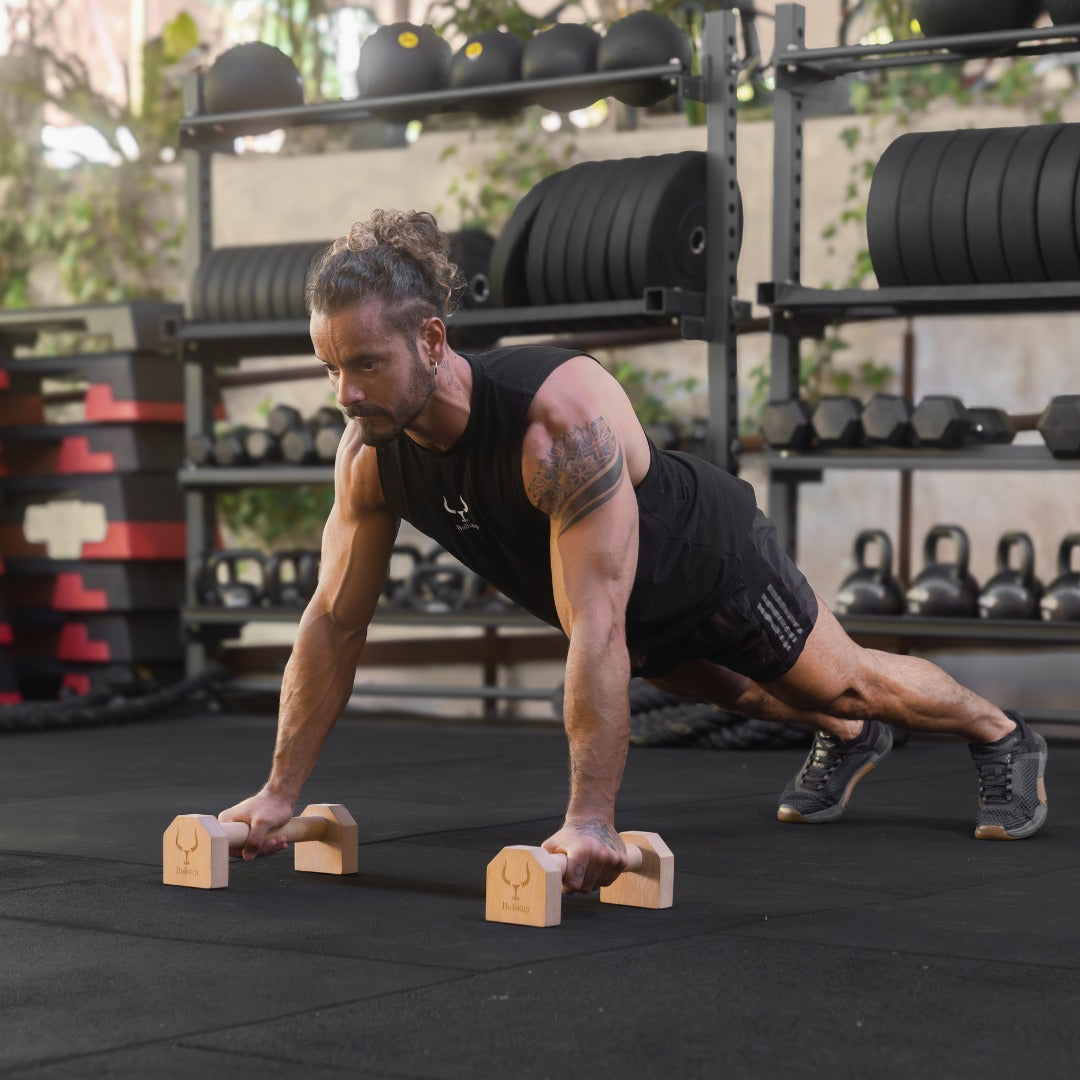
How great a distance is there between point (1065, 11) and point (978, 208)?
1.59 feet

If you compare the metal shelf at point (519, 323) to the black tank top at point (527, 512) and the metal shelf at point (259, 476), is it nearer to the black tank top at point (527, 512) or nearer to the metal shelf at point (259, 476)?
the metal shelf at point (259, 476)

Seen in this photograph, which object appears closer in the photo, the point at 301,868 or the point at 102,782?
the point at 301,868

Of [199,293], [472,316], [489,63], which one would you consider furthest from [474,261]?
[199,293]

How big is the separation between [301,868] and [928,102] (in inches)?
160

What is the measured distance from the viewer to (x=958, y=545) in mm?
4539

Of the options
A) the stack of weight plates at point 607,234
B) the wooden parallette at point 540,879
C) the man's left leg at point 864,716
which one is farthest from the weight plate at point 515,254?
the wooden parallette at point 540,879

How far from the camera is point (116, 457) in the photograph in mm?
5496

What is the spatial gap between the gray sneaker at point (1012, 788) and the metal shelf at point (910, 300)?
4.95 ft

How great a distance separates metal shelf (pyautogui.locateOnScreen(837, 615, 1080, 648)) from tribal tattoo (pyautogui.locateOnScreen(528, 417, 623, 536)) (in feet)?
7.09

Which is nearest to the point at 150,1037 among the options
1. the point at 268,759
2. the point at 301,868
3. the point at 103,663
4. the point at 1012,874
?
the point at 301,868

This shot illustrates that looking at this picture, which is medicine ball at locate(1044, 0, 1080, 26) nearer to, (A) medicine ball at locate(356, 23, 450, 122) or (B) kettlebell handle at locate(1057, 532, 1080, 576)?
(B) kettlebell handle at locate(1057, 532, 1080, 576)

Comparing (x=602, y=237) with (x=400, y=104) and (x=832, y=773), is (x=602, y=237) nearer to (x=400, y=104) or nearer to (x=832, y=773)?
Result: (x=400, y=104)

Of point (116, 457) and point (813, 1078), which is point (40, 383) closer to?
point (116, 457)

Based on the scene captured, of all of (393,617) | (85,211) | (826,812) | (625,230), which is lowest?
(826,812)
